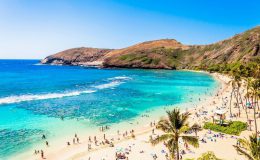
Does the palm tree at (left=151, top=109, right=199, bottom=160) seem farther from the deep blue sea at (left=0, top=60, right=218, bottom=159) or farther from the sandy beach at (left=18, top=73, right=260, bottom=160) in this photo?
the deep blue sea at (left=0, top=60, right=218, bottom=159)

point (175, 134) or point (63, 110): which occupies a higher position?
point (175, 134)

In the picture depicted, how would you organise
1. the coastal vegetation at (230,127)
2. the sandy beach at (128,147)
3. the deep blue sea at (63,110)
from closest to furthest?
the sandy beach at (128,147)
the coastal vegetation at (230,127)
the deep blue sea at (63,110)

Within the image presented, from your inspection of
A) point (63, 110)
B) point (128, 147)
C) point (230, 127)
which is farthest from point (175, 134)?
point (63, 110)

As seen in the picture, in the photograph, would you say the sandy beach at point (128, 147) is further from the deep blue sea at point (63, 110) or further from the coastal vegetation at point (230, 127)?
the deep blue sea at point (63, 110)

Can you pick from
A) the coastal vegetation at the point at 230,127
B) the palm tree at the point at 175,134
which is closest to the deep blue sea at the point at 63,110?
the coastal vegetation at the point at 230,127

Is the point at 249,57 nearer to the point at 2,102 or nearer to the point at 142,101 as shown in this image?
the point at 142,101

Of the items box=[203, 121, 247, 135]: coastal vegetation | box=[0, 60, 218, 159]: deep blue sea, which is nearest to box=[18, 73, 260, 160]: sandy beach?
box=[203, 121, 247, 135]: coastal vegetation

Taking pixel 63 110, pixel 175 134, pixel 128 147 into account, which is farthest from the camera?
pixel 63 110

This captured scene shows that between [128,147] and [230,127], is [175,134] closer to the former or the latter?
[128,147]

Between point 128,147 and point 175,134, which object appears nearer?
point 175,134
